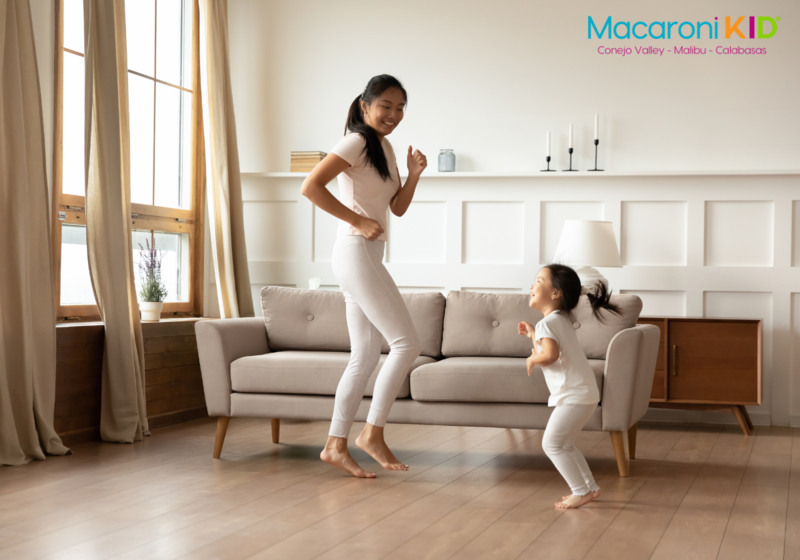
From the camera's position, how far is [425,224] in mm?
4945

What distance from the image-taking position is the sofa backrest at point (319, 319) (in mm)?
3641

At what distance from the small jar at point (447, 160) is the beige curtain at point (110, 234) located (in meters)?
1.90

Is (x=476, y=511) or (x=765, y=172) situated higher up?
(x=765, y=172)

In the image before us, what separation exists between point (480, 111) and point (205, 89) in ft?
5.58

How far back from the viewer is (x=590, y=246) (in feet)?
13.6

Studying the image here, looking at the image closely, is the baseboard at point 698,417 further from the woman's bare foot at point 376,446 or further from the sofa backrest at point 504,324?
the woman's bare foot at point 376,446

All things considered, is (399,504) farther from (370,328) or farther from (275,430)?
(275,430)

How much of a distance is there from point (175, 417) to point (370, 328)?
6.18ft

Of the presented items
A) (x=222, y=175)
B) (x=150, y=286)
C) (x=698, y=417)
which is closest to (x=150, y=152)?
(x=222, y=175)

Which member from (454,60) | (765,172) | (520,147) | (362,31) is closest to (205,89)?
(362,31)

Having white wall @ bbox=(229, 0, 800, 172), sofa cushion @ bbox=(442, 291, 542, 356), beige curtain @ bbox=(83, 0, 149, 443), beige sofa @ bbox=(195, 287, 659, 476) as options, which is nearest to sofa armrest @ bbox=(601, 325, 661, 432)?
beige sofa @ bbox=(195, 287, 659, 476)

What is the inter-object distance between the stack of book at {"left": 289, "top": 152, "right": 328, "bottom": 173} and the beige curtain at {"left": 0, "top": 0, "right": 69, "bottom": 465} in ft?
6.13

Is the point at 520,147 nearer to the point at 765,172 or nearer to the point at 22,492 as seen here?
the point at 765,172

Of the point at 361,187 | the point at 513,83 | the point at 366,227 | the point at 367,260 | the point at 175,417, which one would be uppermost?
the point at 513,83
